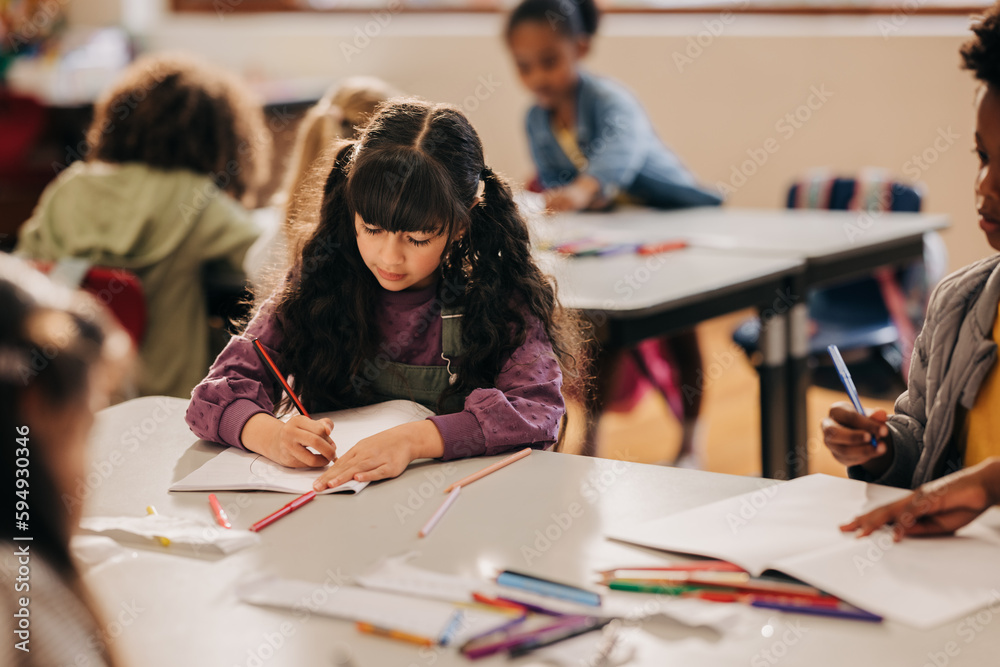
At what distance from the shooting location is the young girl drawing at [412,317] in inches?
48.6

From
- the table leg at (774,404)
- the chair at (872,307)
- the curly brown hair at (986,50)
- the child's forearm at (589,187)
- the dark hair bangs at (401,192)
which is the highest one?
the curly brown hair at (986,50)

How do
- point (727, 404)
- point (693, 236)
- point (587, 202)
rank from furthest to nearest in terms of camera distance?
point (727, 404), point (587, 202), point (693, 236)

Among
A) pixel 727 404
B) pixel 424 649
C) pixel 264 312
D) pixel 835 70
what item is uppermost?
pixel 835 70

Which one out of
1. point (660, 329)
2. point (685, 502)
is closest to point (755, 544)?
point (685, 502)

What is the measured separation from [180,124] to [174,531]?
1658mm

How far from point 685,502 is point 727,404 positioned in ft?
8.37

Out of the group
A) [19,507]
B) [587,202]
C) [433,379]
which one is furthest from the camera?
[587,202]

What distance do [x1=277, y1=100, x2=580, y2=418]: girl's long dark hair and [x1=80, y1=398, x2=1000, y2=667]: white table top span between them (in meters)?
0.20

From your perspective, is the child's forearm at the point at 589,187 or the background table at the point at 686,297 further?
the child's forearm at the point at 589,187

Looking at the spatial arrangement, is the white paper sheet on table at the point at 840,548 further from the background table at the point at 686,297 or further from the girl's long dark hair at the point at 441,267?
the background table at the point at 686,297

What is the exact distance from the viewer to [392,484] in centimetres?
113

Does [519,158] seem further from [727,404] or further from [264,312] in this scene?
[264,312]

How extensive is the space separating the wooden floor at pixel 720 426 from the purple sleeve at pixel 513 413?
1473 millimetres

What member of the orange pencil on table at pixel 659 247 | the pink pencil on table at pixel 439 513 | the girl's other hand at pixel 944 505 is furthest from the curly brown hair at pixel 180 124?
the girl's other hand at pixel 944 505
